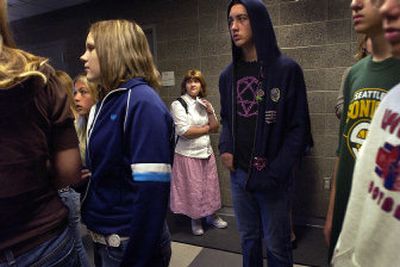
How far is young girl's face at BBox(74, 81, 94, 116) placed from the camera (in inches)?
80.0

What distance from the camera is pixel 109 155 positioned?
976mm

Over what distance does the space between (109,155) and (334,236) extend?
858 millimetres

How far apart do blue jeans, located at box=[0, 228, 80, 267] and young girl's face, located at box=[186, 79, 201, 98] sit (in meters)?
2.17

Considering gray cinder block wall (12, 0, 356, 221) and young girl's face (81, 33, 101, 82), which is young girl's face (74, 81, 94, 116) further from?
gray cinder block wall (12, 0, 356, 221)

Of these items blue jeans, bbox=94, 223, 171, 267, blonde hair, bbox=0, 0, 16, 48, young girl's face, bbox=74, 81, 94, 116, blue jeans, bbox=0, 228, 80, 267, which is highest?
blonde hair, bbox=0, 0, 16, 48

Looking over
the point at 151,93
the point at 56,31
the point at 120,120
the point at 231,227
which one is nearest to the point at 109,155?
the point at 120,120

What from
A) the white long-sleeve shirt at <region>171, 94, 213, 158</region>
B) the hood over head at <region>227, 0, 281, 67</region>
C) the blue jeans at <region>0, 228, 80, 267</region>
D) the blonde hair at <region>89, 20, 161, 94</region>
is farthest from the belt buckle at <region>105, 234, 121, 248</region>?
the white long-sleeve shirt at <region>171, 94, 213, 158</region>

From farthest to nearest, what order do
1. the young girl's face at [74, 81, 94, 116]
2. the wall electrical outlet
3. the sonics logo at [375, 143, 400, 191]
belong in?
the wall electrical outlet
the young girl's face at [74, 81, 94, 116]
the sonics logo at [375, 143, 400, 191]

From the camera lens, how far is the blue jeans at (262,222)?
5.18ft

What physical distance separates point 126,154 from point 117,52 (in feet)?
1.15

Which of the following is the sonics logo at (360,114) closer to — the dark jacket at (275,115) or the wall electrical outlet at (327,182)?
the dark jacket at (275,115)

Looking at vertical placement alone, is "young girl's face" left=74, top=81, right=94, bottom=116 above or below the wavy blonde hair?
below

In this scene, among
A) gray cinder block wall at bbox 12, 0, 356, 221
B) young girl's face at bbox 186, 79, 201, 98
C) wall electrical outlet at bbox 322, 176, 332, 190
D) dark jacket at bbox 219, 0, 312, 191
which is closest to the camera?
dark jacket at bbox 219, 0, 312, 191

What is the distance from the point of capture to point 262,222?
166 cm
